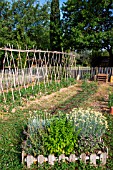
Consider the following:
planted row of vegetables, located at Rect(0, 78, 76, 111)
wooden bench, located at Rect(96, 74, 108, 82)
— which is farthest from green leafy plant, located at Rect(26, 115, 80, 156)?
wooden bench, located at Rect(96, 74, 108, 82)

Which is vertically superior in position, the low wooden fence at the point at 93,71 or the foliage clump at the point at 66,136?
the low wooden fence at the point at 93,71

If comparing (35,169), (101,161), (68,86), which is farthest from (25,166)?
(68,86)

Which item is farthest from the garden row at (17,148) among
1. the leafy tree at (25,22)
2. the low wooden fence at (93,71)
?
the leafy tree at (25,22)

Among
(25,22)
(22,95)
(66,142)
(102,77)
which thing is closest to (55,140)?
(66,142)

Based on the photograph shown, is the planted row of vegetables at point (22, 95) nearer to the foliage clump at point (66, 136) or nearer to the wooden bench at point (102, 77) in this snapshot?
the foliage clump at point (66, 136)

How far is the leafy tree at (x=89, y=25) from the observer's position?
50.2ft

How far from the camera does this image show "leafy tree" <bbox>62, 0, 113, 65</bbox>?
15289 mm

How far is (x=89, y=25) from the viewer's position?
16.2 m

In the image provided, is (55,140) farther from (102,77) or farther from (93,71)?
(93,71)

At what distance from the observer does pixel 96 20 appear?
15.7 metres

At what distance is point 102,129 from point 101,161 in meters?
0.73

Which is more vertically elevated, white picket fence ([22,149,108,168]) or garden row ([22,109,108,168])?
garden row ([22,109,108,168])

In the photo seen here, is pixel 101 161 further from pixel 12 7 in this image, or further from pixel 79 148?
pixel 12 7

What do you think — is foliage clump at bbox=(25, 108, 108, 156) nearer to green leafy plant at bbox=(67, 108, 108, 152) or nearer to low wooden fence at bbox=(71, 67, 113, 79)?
green leafy plant at bbox=(67, 108, 108, 152)
